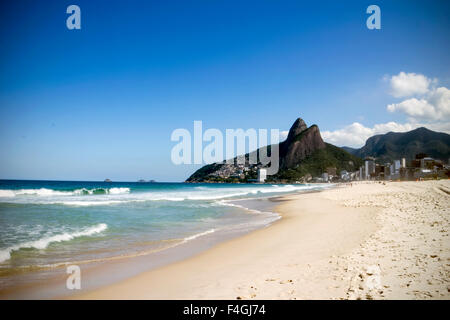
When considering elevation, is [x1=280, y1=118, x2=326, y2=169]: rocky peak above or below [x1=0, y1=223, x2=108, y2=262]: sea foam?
above

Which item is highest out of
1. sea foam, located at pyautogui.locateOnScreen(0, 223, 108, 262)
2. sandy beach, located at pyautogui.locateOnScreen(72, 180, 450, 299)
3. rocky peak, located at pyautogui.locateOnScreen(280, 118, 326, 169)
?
rocky peak, located at pyautogui.locateOnScreen(280, 118, 326, 169)

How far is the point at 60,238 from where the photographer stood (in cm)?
902

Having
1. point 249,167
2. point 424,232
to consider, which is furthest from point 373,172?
point 424,232

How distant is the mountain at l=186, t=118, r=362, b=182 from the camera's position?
15562cm

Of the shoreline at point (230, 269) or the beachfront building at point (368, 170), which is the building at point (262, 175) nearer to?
the beachfront building at point (368, 170)

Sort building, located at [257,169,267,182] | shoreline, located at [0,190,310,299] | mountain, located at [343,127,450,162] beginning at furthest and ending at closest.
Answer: building, located at [257,169,267,182] → mountain, located at [343,127,450,162] → shoreline, located at [0,190,310,299]

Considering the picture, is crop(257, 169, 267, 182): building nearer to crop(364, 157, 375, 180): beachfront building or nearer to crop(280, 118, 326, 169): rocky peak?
crop(280, 118, 326, 169): rocky peak

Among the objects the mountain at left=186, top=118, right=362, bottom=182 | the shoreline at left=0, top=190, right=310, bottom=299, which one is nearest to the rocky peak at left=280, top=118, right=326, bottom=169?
the mountain at left=186, top=118, right=362, bottom=182

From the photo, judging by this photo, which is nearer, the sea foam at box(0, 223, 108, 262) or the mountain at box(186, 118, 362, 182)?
the sea foam at box(0, 223, 108, 262)

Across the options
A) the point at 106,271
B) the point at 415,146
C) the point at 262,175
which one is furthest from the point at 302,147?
the point at 106,271

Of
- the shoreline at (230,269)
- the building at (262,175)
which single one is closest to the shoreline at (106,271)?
→ the shoreline at (230,269)
